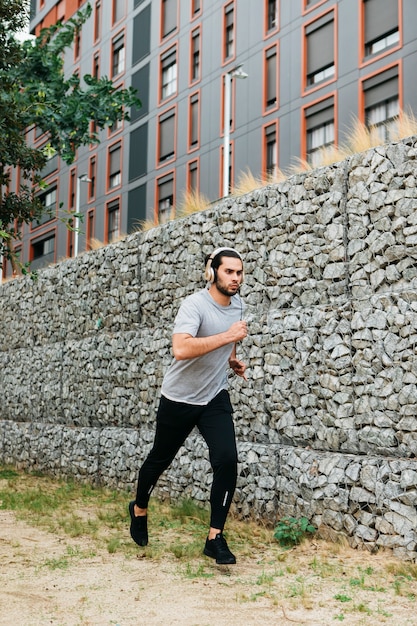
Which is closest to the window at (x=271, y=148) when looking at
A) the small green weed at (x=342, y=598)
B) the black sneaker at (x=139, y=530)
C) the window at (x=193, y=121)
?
the window at (x=193, y=121)

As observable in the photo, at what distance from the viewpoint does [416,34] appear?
855 inches

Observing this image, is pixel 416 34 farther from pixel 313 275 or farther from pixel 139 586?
pixel 139 586

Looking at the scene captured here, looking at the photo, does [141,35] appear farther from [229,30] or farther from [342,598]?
[342,598]

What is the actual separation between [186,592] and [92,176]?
35.6m

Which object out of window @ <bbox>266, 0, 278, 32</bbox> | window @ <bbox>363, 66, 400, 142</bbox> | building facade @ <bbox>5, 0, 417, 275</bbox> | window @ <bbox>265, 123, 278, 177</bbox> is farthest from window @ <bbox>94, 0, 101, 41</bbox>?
window @ <bbox>363, 66, 400, 142</bbox>

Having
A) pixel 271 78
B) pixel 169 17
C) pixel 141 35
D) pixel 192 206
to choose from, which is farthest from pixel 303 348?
pixel 141 35

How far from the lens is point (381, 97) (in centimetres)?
2284

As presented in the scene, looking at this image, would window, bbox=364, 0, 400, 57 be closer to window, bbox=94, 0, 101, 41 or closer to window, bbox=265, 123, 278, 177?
window, bbox=265, 123, 278, 177

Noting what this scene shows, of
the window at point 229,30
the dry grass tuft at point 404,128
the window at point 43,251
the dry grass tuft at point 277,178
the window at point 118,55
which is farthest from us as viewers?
the window at point 43,251

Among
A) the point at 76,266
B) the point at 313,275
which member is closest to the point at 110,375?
the point at 76,266

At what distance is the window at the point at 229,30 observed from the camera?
29312mm

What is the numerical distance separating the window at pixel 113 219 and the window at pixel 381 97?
51.4ft

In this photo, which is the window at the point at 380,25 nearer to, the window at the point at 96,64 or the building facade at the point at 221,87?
the building facade at the point at 221,87

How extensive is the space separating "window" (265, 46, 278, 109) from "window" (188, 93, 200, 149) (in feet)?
13.8
